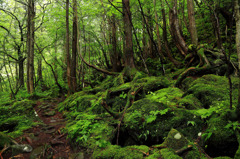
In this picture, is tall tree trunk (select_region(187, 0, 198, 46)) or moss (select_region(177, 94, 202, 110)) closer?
moss (select_region(177, 94, 202, 110))

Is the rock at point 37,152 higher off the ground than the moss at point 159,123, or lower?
lower

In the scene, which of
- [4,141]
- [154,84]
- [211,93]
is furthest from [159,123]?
[4,141]

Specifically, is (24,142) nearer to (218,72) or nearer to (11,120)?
(11,120)

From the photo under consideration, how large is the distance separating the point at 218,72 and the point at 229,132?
4.60m

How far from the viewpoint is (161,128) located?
10.8ft

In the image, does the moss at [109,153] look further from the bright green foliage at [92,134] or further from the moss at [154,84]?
the moss at [154,84]

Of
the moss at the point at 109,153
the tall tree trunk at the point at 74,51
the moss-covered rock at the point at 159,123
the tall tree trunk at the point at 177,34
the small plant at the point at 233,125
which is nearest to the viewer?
the small plant at the point at 233,125

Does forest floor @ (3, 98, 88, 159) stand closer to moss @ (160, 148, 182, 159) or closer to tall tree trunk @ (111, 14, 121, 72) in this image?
moss @ (160, 148, 182, 159)

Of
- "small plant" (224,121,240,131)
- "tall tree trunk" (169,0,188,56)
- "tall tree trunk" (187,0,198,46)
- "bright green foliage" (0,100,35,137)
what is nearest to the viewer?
"small plant" (224,121,240,131)

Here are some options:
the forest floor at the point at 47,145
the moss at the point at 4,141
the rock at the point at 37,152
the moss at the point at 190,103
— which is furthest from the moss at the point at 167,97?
the moss at the point at 4,141

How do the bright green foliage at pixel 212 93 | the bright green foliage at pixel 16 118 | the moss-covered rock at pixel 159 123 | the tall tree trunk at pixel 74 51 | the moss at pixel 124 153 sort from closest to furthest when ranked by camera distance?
the moss at pixel 124 153 < the moss-covered rock at pixel 159 123 < the bright green foliage at pixel 212 93 < the bright green foliage at pixel 16 118 < the tall tree trunk at pixel 74 51

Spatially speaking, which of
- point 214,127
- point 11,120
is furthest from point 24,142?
point 214,127

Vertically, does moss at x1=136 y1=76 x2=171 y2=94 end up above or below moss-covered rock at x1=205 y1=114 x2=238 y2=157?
above

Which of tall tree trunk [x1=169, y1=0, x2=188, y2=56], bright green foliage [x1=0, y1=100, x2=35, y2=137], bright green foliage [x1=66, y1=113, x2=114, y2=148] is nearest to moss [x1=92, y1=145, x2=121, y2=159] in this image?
bright green foliage [x1=66, y1=113, x2=114, y2=148]
